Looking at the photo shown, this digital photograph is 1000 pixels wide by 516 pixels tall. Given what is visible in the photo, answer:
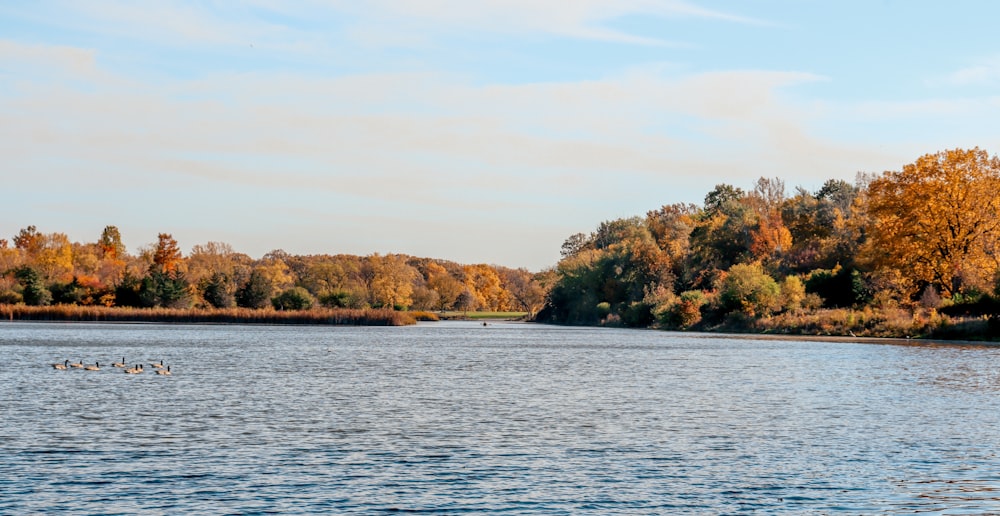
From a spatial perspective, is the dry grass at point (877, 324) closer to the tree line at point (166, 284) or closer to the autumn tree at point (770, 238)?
the autumn tree at point (770, 238)

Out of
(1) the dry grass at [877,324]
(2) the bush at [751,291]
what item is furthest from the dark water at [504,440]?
(2) the bush at [751,291]

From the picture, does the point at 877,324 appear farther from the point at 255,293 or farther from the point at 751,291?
the point at 255,293

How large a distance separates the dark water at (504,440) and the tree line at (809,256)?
3384 cm

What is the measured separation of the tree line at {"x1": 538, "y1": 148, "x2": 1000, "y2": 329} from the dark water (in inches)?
1332

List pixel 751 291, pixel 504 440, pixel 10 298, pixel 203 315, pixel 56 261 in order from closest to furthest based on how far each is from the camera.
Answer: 1. pixel 504 440
2. pixel 751 291
3. pixel 203 315
4. pixel 10 298
5. pixel 56 261

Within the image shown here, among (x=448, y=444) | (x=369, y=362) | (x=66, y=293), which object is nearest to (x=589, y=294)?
(x=66, y=293)

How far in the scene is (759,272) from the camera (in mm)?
104438

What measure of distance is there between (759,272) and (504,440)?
84.1m

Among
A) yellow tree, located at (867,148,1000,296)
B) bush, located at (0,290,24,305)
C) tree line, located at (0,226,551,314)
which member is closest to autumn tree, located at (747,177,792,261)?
yellow tree, located at (867,148,1000,296)

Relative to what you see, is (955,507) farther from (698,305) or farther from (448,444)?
(698,305)

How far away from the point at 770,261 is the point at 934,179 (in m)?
39.4

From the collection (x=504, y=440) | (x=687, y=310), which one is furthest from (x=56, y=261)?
(x=504, y=440)

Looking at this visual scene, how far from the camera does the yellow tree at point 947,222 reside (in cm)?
7888

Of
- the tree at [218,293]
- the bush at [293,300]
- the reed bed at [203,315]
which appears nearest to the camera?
the reed bed at [203,315]
